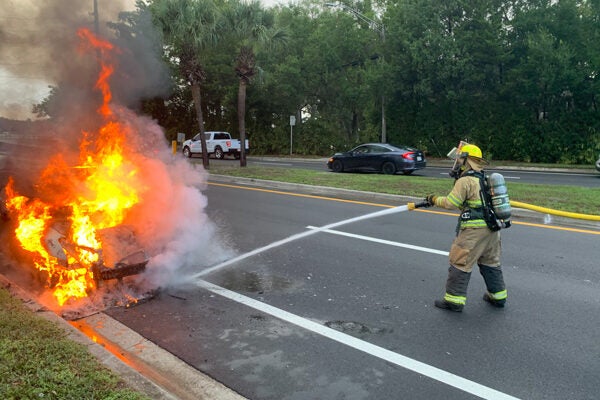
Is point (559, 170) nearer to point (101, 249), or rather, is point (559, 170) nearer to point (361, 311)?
point (361, 311)

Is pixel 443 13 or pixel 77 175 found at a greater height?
pixel 443 13

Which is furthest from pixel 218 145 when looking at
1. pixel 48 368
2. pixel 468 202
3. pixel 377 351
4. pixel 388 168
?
pixel 48 368

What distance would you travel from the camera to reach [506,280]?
552 centimetres

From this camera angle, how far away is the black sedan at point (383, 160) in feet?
59.7

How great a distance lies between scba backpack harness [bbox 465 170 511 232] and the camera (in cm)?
446

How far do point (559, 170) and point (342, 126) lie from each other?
643 inches

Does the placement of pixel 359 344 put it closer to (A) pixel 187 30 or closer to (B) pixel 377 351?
(B) pixel 377 351

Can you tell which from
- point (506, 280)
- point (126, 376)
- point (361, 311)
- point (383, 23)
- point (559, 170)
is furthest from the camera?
point (383, 23)

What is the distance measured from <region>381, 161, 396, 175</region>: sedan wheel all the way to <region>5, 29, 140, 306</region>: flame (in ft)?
43.9

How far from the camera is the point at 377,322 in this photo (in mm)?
4355

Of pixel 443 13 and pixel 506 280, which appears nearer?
pixel 506 280

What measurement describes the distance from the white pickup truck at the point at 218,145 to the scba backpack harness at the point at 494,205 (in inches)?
1001

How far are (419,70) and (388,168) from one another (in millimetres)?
9421

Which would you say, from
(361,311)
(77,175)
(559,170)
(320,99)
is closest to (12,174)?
(77,175)
